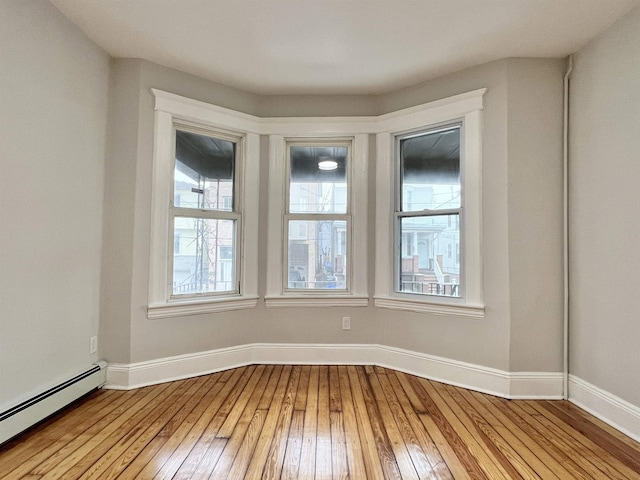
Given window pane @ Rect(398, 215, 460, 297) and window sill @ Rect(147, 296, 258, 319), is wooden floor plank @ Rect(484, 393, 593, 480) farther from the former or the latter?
window sill @ Rect(147, 296, 258, 319)

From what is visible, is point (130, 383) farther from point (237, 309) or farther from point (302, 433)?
point (302, 433)

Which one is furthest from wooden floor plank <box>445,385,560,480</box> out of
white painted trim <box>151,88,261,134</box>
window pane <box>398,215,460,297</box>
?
white painted trim <box>151,88,261,134</box>

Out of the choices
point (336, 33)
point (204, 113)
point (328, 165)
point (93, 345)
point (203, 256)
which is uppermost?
point (336, 33)

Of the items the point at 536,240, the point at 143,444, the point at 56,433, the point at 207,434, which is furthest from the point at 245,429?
the point at 536,240

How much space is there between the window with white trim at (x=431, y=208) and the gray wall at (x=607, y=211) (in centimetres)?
65

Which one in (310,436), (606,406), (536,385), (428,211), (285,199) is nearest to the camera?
(310,436)

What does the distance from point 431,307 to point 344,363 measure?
956mm

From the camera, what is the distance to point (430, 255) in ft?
11.0

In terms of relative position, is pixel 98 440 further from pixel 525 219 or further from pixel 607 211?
pixel 607 211

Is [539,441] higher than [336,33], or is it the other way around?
[336,33]

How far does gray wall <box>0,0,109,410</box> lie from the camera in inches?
82.7

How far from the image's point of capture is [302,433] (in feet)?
7.24

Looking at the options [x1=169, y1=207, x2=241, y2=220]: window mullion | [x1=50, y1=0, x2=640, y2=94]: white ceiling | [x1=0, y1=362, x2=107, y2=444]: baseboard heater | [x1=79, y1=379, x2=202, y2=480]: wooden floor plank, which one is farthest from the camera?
[x1=169, y1=207, x2=241, y2=220]: window mullion

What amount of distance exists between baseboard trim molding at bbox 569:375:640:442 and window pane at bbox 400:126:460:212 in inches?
61.7
